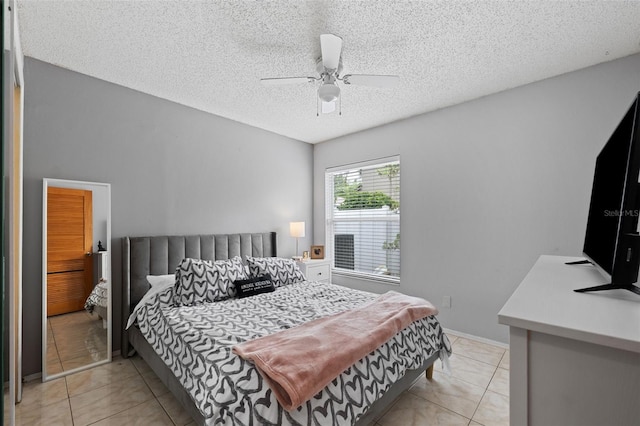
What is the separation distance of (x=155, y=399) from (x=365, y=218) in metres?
3.13

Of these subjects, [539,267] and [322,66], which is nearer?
[539,267]

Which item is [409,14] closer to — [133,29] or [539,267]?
[539,267]

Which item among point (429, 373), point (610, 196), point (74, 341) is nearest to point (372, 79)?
point (610, 196)

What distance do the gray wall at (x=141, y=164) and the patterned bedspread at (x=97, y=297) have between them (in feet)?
0.45

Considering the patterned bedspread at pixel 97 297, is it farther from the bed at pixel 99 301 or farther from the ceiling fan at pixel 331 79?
the ceiling fan at pixel 331 79

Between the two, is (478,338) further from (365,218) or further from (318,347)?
(318,347)

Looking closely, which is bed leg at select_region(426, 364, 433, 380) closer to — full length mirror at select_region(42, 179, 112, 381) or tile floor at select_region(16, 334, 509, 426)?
tile floor at select_region(16, 334, 509, 426)

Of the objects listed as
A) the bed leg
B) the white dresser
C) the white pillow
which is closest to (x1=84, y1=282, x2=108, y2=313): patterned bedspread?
the white pillow

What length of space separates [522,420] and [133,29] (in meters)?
2.87

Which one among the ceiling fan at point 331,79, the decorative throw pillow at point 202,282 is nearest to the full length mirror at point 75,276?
the decorative throw pillow at point 202,282

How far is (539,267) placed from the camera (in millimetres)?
1466

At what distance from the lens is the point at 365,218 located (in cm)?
429

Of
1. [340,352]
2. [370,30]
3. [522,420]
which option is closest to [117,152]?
[370,30]

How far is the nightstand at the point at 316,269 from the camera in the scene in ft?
13.2
